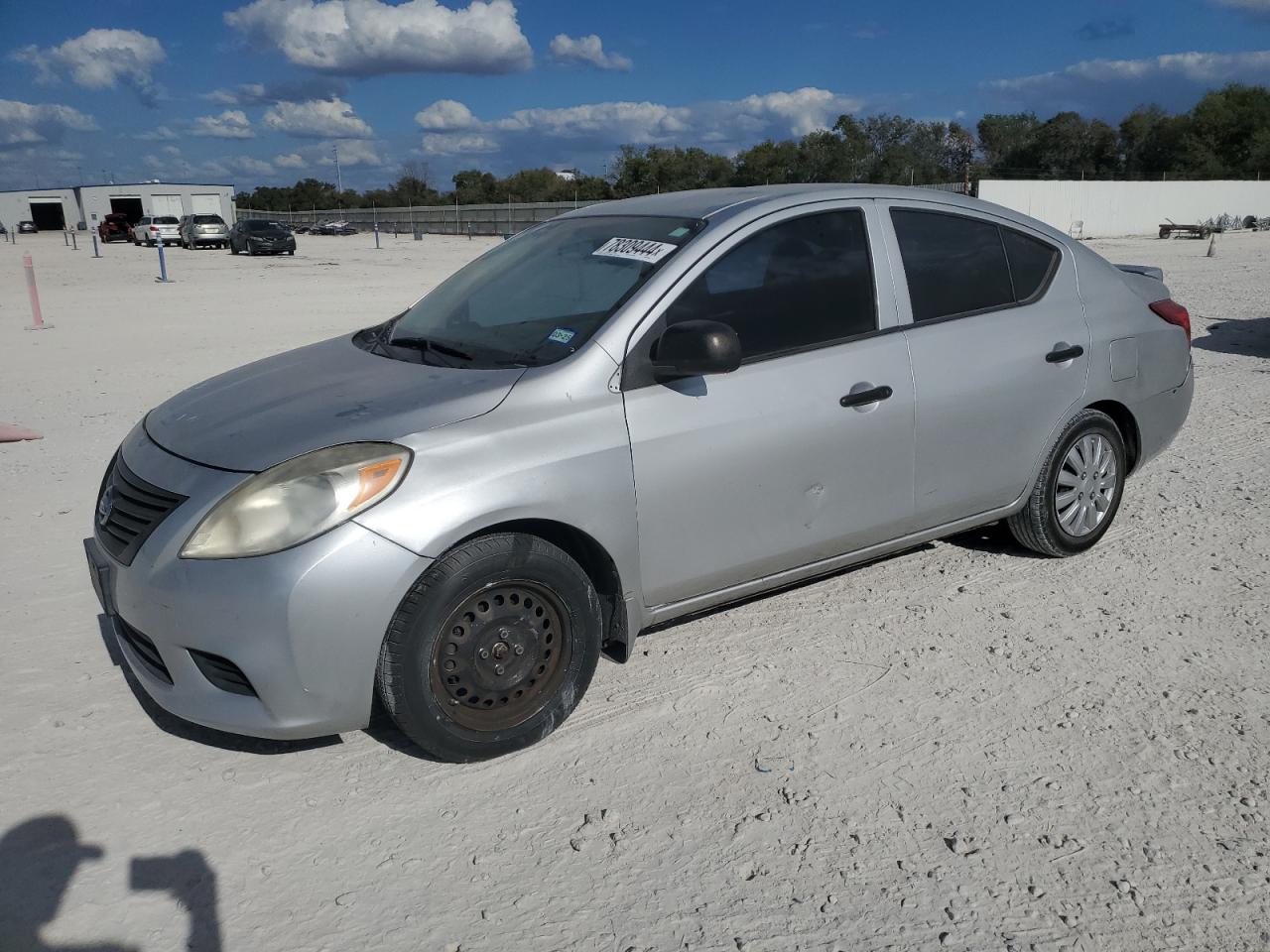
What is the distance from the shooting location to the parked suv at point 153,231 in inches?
1828

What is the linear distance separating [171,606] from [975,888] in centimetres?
237

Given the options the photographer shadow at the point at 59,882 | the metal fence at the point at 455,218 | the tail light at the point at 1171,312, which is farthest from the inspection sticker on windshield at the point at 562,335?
the metal fence at the point at 455,218

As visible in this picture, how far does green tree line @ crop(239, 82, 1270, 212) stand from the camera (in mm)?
56562

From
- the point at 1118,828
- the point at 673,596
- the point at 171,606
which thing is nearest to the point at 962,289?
the point at 673,596

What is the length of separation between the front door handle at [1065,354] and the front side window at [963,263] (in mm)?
272

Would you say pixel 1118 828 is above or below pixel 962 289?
below

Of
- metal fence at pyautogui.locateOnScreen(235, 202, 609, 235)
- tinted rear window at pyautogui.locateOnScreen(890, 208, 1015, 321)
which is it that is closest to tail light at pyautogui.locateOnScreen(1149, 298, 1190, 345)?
tinted rear window at pyautogui.locateOnScreen(890, 208, 1015, 321)

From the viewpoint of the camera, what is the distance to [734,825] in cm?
Answer: 292

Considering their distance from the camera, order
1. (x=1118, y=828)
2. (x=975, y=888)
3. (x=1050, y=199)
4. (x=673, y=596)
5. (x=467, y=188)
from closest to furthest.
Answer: (x=975, y=888) → (x=1118, y=828) → (x=673, y=596) → (x=1050, y=199) → (x=467, y=188)

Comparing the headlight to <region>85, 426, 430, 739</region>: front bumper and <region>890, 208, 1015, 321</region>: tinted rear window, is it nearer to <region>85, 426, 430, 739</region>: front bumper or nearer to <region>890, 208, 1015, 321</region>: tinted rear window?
<region>85, 426, 430, 739</region>: front bumper

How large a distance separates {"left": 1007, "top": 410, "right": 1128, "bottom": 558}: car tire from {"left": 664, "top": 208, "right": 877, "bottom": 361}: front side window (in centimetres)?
131

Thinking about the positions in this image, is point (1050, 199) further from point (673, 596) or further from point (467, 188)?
point (467, 188)

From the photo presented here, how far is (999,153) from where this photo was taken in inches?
3039

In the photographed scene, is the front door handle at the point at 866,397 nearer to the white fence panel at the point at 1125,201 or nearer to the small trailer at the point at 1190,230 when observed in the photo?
the white fence panel at the point at 1125,201
